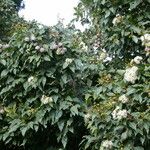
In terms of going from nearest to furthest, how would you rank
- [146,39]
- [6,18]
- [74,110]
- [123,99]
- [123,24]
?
[123,99]
[146,39]
[74,110]
[123,24]
[6,18]

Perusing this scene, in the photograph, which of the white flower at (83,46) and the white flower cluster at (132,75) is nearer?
the white flower cluster at (132,75)

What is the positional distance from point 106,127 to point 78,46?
1.23m

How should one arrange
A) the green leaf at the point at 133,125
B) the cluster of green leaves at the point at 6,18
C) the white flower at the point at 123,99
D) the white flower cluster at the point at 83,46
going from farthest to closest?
the cluster of green leaves at the point at 6,18
the white flower cluster at the point at 83,46
the white flower at the point at 123,99
the green leaf at the point at 133,125

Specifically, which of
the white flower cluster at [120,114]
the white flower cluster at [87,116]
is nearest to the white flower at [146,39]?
the white flower cluster at [120,114]

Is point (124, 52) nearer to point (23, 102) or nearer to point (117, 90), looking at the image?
point (117, 90)

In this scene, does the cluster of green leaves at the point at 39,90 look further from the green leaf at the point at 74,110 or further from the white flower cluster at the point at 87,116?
the white flower cluster at the point at 87,116

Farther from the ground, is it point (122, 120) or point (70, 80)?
point (70, 80)

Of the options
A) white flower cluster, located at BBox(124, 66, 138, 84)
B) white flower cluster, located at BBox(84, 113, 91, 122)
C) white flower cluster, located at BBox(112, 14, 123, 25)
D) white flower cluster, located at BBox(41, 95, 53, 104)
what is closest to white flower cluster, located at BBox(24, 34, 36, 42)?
white flower cluster, located at BBox(41, 95, 53, 104)

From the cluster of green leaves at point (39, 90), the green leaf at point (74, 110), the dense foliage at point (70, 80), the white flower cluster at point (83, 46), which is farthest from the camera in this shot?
the white flower cluster at point (83, 46)

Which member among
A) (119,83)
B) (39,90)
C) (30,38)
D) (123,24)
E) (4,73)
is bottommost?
(119,83)

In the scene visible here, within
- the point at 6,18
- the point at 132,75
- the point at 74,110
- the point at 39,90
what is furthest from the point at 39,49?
the point at 6,18

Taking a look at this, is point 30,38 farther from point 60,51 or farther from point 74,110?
point 74,110

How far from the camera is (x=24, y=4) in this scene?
14727mm

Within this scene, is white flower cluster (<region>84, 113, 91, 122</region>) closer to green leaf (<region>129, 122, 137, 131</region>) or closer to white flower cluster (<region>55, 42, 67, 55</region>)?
green leaf (<region>129, 122, 137, 131</region>)
